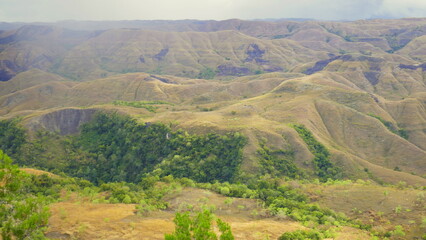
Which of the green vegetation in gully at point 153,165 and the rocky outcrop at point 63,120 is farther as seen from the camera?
the rocky outcrop at point 63,120

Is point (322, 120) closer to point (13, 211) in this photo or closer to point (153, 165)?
point (153, 165)

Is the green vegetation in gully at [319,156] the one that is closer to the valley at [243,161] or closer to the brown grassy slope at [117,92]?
the valley at [243,161]

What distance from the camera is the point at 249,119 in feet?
316

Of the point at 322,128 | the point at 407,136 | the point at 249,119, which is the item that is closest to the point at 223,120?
the point at 249,119

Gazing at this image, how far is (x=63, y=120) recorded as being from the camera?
107688 mm

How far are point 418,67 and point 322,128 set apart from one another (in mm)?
139265

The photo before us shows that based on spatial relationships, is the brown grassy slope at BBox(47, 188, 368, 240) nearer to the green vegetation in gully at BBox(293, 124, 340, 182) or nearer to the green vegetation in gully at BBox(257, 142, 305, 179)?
the green vegetation in gully at BBox(257, 142, 305, 179)

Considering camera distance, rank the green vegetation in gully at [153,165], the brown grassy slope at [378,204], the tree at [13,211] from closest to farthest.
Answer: the tree at [13,211] → the brown grassy slope at [378,204] → the green vegetation in gully at [153,165]

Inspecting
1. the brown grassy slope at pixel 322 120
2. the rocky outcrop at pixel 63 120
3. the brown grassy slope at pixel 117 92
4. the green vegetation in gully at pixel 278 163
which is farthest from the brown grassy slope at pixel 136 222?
the brown grassy slope at pixel 117 92

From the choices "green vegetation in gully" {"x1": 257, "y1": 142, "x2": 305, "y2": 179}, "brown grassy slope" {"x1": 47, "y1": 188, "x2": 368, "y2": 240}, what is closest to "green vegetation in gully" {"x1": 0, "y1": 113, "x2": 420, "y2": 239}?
"green vegetation in gully" {"x1": 257, "y1": 142, "x2": 305, "y2": 179}

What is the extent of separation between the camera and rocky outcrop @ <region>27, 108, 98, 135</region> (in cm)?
10008

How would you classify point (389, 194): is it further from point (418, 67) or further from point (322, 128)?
point (418, 67)

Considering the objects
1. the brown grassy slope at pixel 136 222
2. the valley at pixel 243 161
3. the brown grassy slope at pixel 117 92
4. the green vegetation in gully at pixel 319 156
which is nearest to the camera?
the brown grassy slope at pixel 136 222

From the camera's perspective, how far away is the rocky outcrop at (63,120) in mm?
100081
